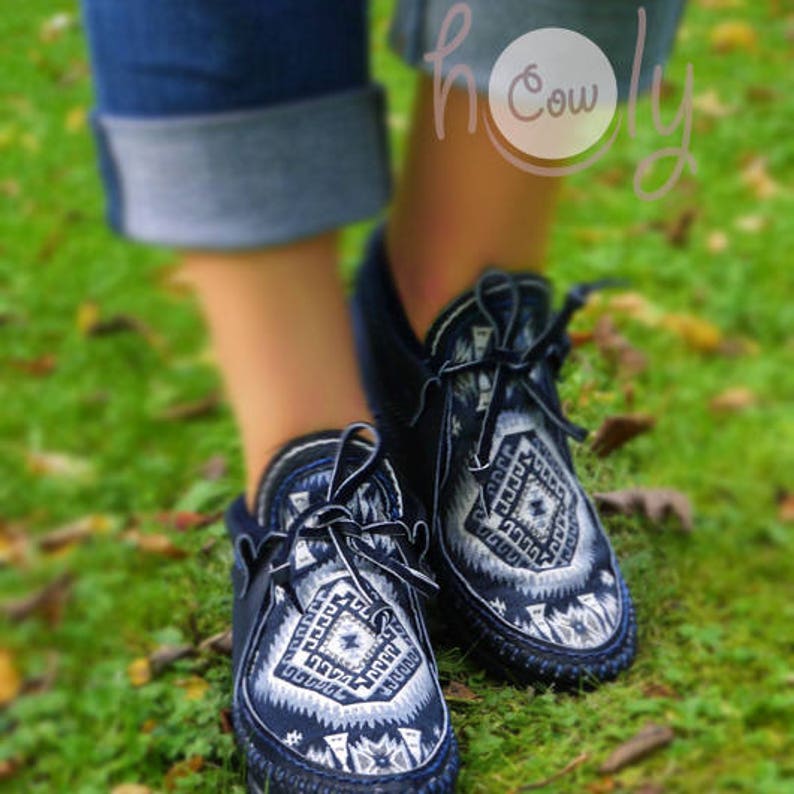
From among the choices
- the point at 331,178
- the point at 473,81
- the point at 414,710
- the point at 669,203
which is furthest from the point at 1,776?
the point at 669,203

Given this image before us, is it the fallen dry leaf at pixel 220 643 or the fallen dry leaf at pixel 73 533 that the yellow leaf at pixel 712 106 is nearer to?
the fallen dry leaf at pixel 73 533

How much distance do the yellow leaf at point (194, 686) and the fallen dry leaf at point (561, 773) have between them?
455mm

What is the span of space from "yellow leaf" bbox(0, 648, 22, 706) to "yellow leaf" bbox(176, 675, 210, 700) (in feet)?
1.47

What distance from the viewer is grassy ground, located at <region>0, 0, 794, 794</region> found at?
1.31 metres

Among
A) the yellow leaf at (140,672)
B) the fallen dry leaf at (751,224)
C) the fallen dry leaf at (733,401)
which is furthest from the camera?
the fallen dry leaf at (751,224)

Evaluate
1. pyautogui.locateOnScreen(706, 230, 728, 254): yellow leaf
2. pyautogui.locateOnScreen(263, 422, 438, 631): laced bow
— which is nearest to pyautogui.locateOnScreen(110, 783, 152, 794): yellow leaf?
pyautogui.locateOnScreen(263, 422, 438, 631): laced bow

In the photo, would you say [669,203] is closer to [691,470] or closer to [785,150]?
[785,150]

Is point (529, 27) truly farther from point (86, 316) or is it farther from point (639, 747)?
point (86, 316)

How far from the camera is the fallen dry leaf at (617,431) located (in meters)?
1.69

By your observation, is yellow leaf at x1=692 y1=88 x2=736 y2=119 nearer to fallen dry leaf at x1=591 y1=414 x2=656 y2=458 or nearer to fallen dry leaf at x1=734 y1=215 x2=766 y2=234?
fallen dry leaf at x1=734 y1=215 x2=766 y2=234

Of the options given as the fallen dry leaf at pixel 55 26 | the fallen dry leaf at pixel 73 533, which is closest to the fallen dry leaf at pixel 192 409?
the fallen dry leaf at pixel 73 533

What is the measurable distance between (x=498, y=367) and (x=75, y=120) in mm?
2710

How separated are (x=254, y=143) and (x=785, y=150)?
2.44m

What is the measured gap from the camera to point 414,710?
1155 millimetres
